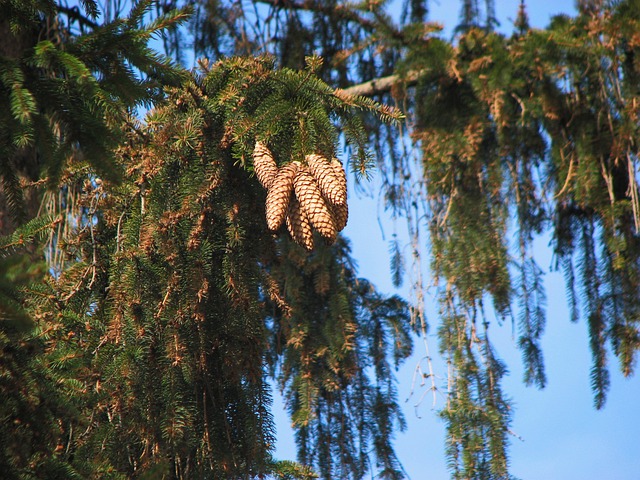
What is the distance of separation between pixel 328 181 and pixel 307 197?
0.19 feet

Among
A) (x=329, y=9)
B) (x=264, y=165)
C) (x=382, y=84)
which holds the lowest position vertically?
(x=264, y=165)

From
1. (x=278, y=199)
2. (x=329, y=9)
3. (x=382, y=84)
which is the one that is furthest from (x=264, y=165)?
(x=329, y=9)

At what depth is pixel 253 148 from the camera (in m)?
2.00

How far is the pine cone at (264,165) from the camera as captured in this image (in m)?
1.85

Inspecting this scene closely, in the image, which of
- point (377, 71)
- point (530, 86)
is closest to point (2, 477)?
point (530, 86)

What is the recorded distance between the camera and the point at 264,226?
2178 mm

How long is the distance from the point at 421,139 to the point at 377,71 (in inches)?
39.0

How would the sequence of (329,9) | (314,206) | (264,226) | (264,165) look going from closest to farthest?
(314,206)
(264,165)
(264,226)
(329,9)

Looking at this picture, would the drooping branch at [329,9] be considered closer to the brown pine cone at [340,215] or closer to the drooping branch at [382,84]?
the drooping branch at [382,84]

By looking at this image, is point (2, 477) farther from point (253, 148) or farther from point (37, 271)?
point (253, 148)

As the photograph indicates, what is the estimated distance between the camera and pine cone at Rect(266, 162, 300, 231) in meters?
1.78

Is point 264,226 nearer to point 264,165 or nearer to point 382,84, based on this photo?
point 264,165

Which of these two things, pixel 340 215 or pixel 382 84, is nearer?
pixel 340 215

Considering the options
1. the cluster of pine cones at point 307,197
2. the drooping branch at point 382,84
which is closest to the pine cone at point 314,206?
the cluster of pine cones at point 307,197
